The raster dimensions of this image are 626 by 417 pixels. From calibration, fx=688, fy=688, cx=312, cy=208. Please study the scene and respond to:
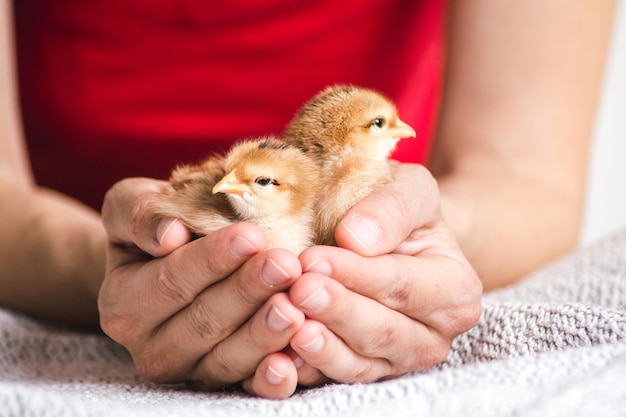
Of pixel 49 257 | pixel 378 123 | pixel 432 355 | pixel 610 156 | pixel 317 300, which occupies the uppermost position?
pixel 378 123

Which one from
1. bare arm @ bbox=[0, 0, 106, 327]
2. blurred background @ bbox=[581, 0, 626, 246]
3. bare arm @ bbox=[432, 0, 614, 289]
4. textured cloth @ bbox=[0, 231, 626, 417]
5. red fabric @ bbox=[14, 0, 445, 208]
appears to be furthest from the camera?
blurred background @ bbox=[581, 0, 626, 246]

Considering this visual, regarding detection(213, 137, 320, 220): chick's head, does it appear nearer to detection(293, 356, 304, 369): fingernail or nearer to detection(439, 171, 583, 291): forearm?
detection(293, 356, 304, 369): fingernail

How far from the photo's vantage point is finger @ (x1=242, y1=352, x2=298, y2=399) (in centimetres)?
58

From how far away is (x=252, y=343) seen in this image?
584mm

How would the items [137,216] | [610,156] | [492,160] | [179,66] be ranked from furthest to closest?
[610,156], [179,66], [492,160], [137,216]

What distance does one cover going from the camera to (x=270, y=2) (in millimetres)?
1445

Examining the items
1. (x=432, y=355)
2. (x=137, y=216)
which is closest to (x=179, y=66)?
(x=137, y=216)

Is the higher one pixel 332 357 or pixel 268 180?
pixel 268 180

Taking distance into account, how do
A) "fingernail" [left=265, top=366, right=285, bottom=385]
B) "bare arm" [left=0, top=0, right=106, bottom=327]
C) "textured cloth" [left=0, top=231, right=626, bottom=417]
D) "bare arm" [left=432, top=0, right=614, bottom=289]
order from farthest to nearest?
"bare arm" [left=432, top=0, right=614, bottom=289] < "bare arm" [left=0, top=0, right=106, bottom=327] < "fingernail" [left=265, top=366, right=285, bottom=385] < "textured cloth" [left=0, top=231, right=626, bottom=417]

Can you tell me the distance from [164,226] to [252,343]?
0.13 m

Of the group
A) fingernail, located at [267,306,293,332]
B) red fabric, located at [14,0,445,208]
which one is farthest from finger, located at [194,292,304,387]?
red fabric, located at [14,0,445,208]

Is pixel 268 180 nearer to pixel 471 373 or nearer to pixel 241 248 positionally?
pixel 241 248

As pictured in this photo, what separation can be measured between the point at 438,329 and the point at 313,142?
0.72 feet

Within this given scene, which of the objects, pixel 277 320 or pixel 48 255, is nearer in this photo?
pixel 277 320
